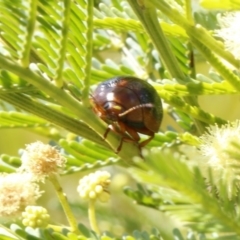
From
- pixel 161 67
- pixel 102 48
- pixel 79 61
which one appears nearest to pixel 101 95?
pixel 79 61

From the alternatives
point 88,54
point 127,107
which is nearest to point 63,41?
point 88,54

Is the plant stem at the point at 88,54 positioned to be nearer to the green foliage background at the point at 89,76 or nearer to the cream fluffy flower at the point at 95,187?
the green foliage background at the point at 89,76

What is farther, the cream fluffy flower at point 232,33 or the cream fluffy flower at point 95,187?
the cream fluffy flower at point 95,187

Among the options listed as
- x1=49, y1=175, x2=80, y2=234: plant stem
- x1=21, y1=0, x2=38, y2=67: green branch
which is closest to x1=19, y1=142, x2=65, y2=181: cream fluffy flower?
x1=49, y1=175, x2=80, y2=234: plant stem

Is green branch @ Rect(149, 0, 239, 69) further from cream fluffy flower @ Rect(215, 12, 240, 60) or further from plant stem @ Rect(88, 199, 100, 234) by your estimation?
plant stem @ Rect(88, 199, 100, 234)

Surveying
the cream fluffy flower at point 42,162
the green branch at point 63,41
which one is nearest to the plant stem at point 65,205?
the cream fluffy flower at point 42,162

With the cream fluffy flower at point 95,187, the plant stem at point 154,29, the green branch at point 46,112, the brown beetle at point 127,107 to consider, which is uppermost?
the plant stem at point 154,29

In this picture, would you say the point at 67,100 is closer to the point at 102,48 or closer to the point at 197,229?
the point at 197,229
